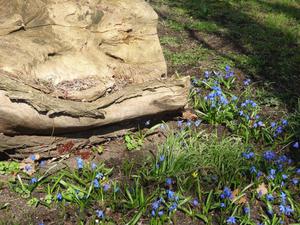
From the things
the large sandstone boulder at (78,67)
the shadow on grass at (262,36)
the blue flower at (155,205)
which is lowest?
the shadow on grass at (262,36)

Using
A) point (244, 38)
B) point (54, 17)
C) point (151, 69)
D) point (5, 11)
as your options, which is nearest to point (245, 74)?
point (244, 38)

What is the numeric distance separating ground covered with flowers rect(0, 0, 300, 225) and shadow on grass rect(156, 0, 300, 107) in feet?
2.60

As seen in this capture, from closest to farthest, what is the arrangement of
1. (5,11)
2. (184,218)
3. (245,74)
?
(184,218) → (5,11) → (245,74)

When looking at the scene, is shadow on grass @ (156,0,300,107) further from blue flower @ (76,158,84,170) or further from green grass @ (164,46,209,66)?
blue flower @ (76,158,84,170)

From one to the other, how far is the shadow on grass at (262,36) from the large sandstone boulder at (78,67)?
190 cm

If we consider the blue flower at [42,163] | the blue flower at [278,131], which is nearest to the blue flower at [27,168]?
the blue flower at [42,163]

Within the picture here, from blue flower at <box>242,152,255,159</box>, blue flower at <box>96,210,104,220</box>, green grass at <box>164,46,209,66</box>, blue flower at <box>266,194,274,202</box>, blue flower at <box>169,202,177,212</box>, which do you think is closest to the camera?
blue flower at <box>96,210,104,220</box>

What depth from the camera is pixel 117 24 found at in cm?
475

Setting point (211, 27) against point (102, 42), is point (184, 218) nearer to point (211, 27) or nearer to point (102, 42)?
point (102, 42)

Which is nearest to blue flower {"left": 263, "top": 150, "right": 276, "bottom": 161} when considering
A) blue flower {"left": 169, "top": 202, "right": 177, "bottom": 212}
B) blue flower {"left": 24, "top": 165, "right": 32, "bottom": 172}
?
blue flower {"left": 169, "top": 202, "right": 177, "bottom": 212}

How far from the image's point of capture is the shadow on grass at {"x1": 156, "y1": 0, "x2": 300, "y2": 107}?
5.98 meters

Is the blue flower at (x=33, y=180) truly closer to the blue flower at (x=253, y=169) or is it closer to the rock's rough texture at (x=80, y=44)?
the rock's rough texture at (x=80, y=44)

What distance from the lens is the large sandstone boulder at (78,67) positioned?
3689 mm

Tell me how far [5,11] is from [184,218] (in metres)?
2.61
